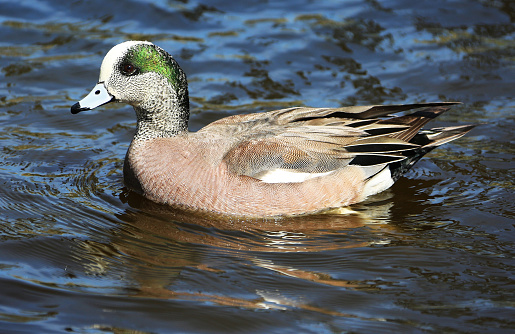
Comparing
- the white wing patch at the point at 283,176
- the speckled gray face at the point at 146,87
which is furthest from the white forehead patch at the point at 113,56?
the white wing patch at the point at 283,176

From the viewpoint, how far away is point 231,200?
18.8 feet

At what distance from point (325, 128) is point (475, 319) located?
7.32 feet

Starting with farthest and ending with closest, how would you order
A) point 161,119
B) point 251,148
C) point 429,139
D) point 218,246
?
1. point 429,139
2. point 161,119
3. point 251,148
4. point 218,246

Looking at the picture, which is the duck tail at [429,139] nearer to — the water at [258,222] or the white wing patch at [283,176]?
the water at [258,222]

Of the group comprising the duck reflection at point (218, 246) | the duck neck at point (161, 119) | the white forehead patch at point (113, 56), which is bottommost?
the duck reflection at point (218, 246)

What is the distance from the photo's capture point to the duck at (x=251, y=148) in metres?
5.75

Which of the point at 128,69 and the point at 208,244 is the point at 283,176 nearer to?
the point at 208,244

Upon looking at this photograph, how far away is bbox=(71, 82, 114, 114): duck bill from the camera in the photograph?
19.2ft

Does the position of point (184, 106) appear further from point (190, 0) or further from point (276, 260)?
point (190, 0)

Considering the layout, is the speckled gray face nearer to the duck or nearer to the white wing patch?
the duck

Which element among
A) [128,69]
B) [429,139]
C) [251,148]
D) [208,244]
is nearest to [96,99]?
[128,69]

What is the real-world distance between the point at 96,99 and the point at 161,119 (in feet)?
1.84

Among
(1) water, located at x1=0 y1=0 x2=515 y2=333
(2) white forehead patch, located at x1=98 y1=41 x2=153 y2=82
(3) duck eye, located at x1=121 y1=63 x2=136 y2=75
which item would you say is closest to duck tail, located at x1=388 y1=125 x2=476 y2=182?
(1) water, located at x1=0 y1=0 x2=515 y2=333

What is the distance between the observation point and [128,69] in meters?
5.92
